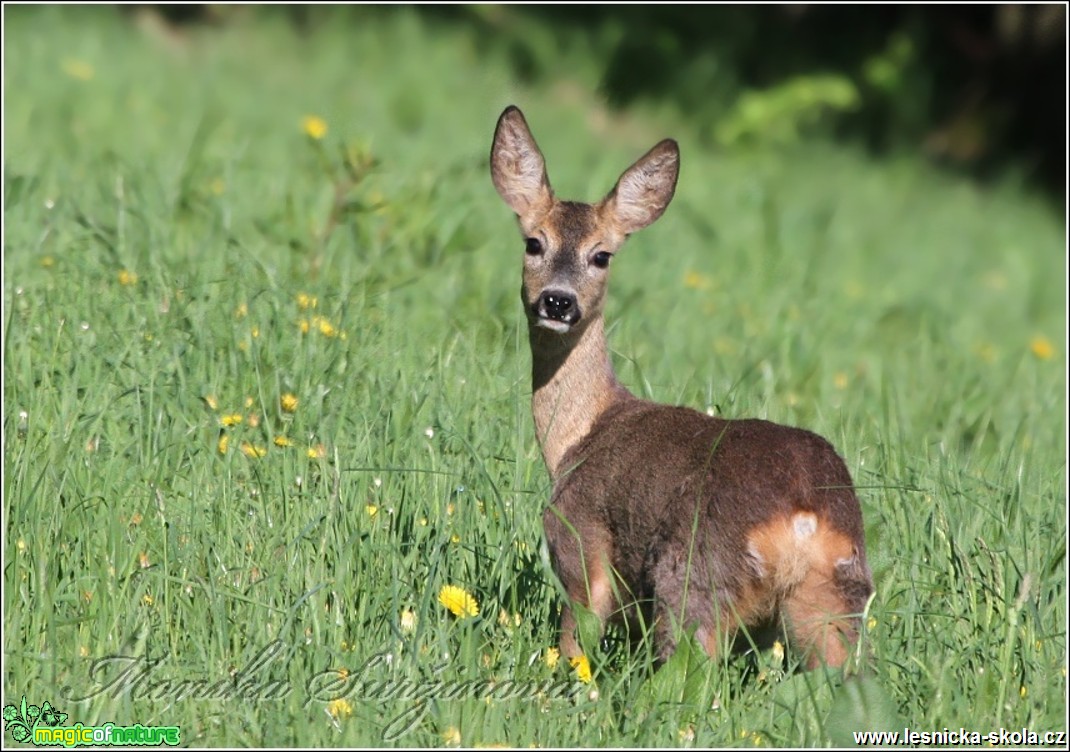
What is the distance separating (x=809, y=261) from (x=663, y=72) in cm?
435

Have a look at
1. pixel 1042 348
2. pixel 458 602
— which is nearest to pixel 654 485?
pixel 458 602

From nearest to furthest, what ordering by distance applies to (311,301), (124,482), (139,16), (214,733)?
(214,733), (124,482), (311,301), (139,16)

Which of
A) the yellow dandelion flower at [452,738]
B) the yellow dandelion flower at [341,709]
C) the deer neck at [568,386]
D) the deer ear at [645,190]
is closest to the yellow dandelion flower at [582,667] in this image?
the yellow dandelion flower at [452,738]

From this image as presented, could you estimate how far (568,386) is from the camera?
457cm

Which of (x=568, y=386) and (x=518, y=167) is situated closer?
(x=568, y=386)

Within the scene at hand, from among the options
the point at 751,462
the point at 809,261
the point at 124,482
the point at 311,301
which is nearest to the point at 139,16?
the point at 809,261

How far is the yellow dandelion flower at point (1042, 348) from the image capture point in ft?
26.1

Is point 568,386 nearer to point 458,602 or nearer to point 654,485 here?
point 654,485

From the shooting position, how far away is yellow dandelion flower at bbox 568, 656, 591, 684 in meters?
3.72

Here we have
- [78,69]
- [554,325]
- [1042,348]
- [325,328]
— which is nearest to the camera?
[554,325]

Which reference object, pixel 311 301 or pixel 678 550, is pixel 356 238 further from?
pixel 678 550

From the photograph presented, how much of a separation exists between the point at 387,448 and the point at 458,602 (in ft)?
2.58

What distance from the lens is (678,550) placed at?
3787 mm

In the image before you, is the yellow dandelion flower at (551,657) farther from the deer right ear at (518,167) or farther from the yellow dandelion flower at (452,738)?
the deer right ear at (518,167)
